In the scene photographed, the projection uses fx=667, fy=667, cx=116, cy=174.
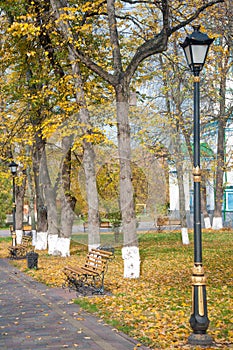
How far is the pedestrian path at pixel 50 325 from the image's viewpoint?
8867 millimetres

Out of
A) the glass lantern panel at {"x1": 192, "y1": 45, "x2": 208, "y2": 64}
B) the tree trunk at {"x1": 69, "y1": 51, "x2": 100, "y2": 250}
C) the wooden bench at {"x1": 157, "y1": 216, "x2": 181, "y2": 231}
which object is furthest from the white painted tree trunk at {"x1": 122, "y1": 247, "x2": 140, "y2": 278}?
the wooden bench at {"x1": 157, "y1": 216, "x2": 181, "y2": 231}

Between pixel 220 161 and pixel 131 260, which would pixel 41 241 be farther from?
pixel 131 260

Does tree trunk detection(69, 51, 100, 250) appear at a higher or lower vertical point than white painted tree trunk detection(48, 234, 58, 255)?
higher

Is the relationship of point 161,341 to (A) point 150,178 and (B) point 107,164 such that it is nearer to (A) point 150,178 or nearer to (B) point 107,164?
(B) point 107,164

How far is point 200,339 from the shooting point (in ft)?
28.2

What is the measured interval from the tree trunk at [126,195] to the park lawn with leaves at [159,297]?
0.49 metres

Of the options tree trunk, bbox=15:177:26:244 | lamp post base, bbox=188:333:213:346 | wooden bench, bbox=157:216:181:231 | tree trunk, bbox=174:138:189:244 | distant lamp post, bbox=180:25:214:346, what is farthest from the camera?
wooden bench, bbox=157:216:181:231

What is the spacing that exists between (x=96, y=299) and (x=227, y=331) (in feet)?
13.5

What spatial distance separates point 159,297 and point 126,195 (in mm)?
3716

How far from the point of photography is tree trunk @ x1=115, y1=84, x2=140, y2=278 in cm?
1623

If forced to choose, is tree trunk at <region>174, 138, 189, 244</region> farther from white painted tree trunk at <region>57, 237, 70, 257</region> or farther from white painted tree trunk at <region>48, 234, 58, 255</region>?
white painted tree trunk at <region>57, 237, 70, 257</region>

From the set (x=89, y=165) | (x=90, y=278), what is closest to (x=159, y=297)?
(x=90, y=278)

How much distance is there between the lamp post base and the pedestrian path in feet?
2.07

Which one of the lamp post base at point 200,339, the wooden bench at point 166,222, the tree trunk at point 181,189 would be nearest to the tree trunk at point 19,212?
the tree trunk at point 181,189
